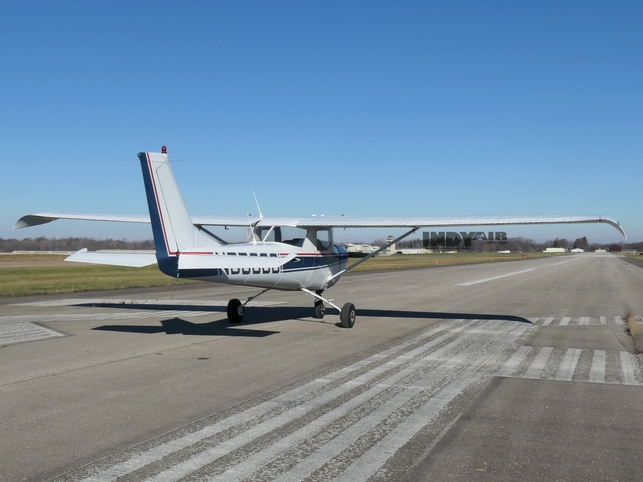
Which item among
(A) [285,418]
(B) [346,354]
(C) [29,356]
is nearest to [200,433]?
(A) [285,418]

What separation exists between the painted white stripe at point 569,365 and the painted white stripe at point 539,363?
271mm

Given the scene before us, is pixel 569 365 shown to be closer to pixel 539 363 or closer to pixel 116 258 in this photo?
pixel 539 363

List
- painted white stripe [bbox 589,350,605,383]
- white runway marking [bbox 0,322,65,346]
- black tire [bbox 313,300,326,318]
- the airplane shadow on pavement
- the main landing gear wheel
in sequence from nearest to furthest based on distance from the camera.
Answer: painted white stripe [bbox 589,350,605,383]
white runway marking [bbox 0,322,65,346]
the airplane shadow on pavement
the main landing gear wheel
black tire [bbox 313,300,326,318]

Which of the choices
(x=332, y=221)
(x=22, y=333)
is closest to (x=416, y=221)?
(x=332, y=221)

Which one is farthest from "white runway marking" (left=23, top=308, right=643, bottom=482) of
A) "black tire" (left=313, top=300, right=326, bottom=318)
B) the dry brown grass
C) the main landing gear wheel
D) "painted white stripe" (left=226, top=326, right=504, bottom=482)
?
the main landing gear wheel

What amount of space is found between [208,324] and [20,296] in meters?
12.7

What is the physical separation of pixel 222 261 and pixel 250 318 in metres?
5.16

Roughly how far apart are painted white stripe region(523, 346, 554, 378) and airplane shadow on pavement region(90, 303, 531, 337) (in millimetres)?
4802

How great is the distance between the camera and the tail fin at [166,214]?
439 inches

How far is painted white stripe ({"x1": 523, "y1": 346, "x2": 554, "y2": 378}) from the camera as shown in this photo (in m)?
8.88

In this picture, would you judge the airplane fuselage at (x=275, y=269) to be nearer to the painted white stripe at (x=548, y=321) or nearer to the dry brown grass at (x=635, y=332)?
the painted white stripe at (x=548, y=321)

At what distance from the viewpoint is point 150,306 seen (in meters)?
19.3

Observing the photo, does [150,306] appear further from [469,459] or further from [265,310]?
[469,459]

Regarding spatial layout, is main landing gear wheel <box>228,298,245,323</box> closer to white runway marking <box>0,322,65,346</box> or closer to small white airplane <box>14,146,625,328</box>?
small white airplane <box>14,146,625,328</box>
